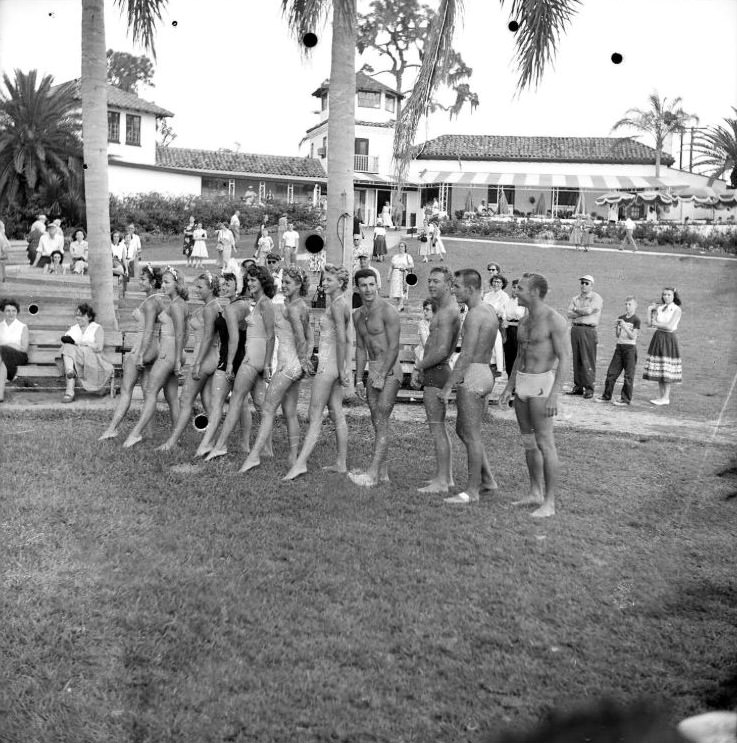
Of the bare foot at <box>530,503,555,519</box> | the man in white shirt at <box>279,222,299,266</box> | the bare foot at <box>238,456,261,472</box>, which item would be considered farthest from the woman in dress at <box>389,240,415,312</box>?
the bare foot at <box>530,503,555,519</box>

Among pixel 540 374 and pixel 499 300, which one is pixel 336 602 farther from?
pixel 499 300

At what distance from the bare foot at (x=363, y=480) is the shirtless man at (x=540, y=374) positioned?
52.8 inches

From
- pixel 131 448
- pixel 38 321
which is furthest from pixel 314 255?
pixel 131 448

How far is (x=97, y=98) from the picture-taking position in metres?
12.4

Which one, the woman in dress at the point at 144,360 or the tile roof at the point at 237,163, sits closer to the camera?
the woman in dress at the point at 144,360

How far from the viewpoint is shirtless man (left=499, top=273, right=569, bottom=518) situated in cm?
735

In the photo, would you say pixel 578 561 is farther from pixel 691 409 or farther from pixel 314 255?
pixel 314 255

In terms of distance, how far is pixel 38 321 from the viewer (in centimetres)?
1241

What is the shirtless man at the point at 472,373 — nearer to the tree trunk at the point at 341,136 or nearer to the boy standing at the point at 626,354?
the tree trunk at the point at 341,136

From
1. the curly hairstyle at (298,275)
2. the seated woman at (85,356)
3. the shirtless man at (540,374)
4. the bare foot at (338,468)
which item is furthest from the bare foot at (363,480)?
the seated woman at (85,356)

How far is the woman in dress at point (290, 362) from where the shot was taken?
8.50m

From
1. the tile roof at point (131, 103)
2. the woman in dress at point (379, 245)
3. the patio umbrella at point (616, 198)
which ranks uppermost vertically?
the tile roof at point (131, 103)

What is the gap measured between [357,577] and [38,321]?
7.94 meters

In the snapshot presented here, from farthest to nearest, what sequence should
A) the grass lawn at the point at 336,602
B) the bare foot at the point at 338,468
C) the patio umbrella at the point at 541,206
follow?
the patio umbrella at the point at 541,206, the bare foot at the point at 338,468, the grass lawn at the point at 336,602
